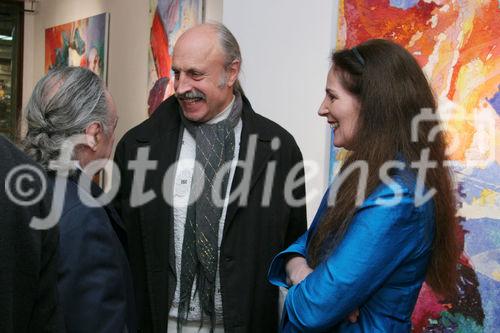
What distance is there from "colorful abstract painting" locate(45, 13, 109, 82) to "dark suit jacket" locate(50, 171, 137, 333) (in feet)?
16.2

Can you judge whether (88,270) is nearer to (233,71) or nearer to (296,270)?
(296,270)

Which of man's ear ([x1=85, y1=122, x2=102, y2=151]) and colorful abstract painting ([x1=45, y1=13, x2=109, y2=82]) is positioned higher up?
colorful abstract painting ([x1=45, y1=13, x2=109, y2=82])

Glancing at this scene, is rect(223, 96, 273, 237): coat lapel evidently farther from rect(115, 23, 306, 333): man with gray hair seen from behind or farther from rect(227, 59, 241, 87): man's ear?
rect(227, 59, 241, 87): man's ear

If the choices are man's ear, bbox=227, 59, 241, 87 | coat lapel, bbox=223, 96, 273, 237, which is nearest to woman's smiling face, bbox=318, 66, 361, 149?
coat lapel, bbox=223, 96, 273, 237

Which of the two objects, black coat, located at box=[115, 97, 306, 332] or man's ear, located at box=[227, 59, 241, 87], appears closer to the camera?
black coat, located at box=[115, 97, 306, 332]

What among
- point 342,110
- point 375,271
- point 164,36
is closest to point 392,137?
point 342,110

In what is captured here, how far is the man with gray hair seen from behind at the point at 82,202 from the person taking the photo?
137 cm

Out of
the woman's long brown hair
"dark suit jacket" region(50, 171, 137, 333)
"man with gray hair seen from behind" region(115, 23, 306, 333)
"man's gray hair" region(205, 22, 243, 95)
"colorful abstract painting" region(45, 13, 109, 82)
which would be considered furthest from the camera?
"colorful abstract painting" region(45, 13, 109, 82)

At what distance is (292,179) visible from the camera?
232 centimetres

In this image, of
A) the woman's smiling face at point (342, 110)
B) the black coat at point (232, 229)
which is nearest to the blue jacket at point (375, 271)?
the woman's smiling face at point (342, 110)

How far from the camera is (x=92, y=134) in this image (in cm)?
160

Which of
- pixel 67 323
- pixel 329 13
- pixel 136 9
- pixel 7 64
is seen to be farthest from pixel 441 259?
pixel 7 64

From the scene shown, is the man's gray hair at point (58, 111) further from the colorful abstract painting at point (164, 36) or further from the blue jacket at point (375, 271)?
the colorful abstract painting at point (164, 36)

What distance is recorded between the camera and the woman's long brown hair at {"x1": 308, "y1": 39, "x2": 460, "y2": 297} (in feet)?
4.90
